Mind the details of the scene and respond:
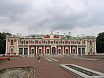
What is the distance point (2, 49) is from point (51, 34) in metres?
22.7

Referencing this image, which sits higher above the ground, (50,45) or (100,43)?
(100,43)

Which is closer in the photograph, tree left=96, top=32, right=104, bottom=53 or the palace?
the palace

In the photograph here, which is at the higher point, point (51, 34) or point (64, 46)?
point (51, 34)

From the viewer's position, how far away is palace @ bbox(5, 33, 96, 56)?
283ft

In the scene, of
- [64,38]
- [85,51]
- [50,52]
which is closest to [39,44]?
[50,52]

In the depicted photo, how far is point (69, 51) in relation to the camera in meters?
87.8

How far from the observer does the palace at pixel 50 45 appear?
3398 inches

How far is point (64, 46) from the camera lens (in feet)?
289

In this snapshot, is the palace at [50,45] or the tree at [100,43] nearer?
the palace at [50,45]

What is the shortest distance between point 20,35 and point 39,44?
10.9 m

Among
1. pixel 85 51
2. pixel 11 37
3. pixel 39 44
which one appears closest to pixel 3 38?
pixel 11 37

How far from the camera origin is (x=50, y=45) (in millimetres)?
87562

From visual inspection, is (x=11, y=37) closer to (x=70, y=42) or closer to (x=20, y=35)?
(x=20, y=35)

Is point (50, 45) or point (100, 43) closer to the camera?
point (50, 45)
